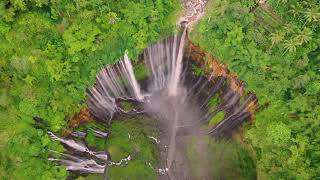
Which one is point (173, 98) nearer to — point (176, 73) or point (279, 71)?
point (176, 73)

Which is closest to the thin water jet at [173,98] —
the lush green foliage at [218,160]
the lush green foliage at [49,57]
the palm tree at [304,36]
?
the lush green foliage at [218,160]

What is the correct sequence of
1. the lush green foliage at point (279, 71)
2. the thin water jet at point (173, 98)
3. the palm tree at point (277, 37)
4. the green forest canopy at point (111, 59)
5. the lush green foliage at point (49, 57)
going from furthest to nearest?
the thin water jet at point (173, 98)
the lush green foliage at point (49, 57)
the green forest canopy at point (111, 59)
the palm tree at point (277, 37)
the lush green foliage at point (279, 71)

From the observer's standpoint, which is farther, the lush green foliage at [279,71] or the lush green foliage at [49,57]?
the lush green foliage at [49,57]

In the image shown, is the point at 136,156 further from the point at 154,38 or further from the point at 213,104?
the point at 154,38

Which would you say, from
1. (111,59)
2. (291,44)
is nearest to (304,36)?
(291,44)

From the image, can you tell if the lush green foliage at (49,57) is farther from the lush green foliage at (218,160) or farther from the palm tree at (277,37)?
the lush green foliage at (218,160)

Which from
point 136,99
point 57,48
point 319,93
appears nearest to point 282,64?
point 319,93

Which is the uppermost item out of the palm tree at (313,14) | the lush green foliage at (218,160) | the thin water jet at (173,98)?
the palm tree at (313,14)

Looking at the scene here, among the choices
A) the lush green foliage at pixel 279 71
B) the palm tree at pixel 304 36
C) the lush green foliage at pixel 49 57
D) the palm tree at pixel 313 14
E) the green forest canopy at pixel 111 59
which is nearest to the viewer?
the palm tree at pixel 313 14
